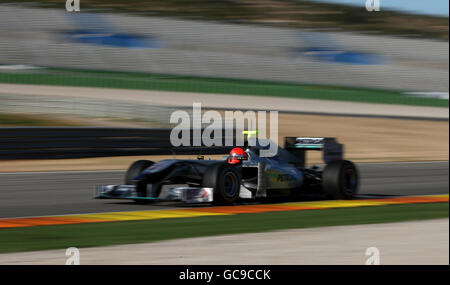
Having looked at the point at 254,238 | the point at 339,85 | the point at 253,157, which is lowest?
the point at 254,238

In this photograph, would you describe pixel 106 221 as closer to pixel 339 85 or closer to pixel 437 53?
pixel 339 85

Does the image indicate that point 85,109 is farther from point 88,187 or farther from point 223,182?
point 223,182

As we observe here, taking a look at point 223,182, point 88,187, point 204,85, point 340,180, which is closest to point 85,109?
point 88,187

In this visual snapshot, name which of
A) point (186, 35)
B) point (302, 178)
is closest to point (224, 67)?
point (186, 35)

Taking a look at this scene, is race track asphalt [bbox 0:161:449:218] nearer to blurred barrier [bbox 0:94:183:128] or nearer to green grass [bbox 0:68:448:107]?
blurred barrier [bbox 0:94:183:128]

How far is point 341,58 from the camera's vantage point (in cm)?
3772

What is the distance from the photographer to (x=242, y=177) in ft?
34.6

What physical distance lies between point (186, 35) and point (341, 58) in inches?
307

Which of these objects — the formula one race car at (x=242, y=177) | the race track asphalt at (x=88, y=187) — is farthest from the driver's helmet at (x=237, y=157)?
the race track asphalt at (x=88, y=187)

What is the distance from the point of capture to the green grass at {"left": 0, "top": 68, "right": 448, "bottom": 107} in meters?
27.4

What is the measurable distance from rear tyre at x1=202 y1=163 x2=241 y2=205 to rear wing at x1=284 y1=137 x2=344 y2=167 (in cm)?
157

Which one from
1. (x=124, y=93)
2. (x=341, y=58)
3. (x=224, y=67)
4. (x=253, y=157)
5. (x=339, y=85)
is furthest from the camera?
(x=341, y=58)

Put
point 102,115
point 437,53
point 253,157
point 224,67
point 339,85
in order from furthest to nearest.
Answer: point 437,53 < point 339,85 < point 224,67 < point 102,115 < point 253,157

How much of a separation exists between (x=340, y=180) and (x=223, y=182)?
2.03 m
